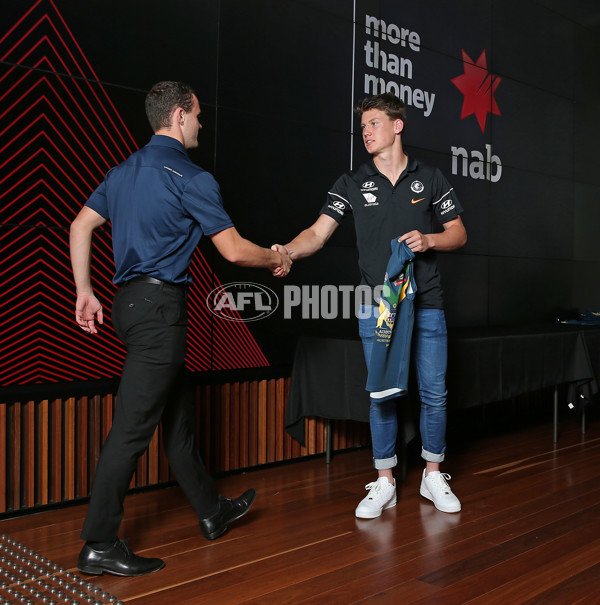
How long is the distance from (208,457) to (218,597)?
4.83 feet

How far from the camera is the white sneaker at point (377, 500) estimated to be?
3.01 meters

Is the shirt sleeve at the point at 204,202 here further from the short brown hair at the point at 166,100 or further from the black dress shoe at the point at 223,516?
the black dress shoe at the point at 223,516

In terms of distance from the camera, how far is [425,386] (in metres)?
3.17

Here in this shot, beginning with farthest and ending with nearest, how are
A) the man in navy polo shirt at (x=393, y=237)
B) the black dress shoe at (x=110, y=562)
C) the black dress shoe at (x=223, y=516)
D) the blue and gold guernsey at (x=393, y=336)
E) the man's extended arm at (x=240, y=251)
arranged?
the man in navy polo shirt at (x=393, y=237) → the blue and gold guernsey at (x=393, y=336) → the black dress shoe at (x=223, y=516) → the man's extended arm at (x=240, y=251) → the black dress shoe at (x=110, y=562)

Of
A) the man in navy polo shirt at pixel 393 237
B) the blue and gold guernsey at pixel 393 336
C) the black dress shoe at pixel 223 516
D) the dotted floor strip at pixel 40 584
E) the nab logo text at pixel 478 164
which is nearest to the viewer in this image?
the dotted floor strip at pixel 40 584

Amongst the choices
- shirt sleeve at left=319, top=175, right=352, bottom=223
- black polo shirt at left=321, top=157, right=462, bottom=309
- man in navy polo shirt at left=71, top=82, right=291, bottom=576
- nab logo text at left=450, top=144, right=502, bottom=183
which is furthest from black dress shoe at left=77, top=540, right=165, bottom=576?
nab logo text at left=450, top=144, right=502, bottom=183

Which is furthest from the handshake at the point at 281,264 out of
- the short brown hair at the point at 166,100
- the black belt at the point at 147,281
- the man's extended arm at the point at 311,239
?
the short brown hair at the point at 166,100

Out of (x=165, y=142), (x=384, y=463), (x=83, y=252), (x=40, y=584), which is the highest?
(x=165, y=142)

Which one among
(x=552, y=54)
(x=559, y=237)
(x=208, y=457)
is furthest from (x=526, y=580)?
(x=552, y=54)

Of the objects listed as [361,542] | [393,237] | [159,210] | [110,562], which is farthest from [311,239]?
[110,562]

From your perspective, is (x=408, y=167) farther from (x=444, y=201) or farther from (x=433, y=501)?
(x=433, y=501)

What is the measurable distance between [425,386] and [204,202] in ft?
4.43

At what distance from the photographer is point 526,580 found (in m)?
2.37

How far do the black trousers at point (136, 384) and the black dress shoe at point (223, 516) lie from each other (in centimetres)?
41
